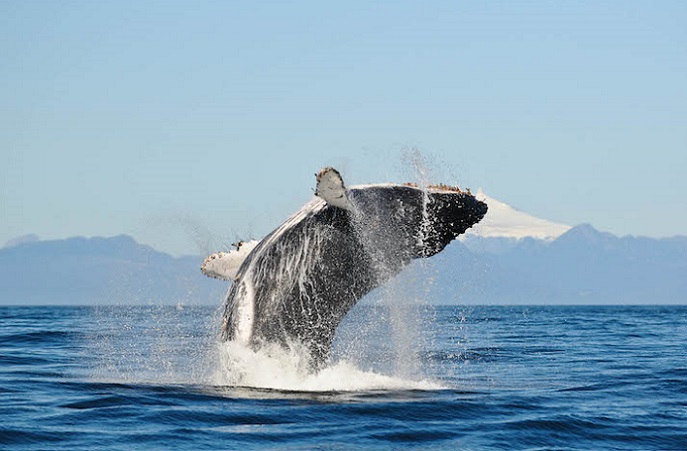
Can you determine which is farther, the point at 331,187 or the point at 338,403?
the point at 338,403

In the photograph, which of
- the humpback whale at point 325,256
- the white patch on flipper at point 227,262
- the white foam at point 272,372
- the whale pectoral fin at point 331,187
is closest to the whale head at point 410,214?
the humpback whale at point 325,256

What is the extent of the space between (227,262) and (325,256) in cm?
119

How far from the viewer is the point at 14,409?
987 cm

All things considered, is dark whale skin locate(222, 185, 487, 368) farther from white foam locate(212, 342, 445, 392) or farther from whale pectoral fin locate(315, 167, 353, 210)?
whale pectoral fin locate(315, 167, 353, 210)

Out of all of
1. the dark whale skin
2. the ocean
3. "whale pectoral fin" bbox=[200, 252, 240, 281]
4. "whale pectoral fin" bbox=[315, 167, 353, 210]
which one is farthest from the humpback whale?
"whale pectoral fin" bbox=[315, 167, 353, 210]

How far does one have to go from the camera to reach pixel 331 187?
9.99 m

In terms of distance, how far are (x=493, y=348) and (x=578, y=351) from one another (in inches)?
68.8

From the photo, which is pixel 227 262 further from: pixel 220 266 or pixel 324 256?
pixel 324 256

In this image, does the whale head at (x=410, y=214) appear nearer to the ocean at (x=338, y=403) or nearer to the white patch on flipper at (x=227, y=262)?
the ocean at (x=338, y=403)

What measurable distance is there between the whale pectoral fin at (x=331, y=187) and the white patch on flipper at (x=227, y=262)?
1646mm

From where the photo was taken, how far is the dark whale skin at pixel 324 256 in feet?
36.2

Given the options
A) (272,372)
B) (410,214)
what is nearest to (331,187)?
(410,214)

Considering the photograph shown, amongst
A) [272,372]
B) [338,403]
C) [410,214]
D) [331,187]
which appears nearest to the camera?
[331,187]

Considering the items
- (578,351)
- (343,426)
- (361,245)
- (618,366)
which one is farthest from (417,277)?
(578,351)
